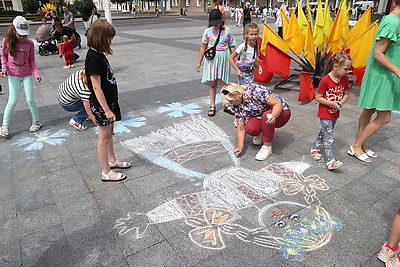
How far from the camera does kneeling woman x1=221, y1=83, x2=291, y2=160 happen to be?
3168 mm

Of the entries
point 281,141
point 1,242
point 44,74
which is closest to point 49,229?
point 1,242

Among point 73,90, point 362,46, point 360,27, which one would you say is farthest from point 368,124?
point 73,90

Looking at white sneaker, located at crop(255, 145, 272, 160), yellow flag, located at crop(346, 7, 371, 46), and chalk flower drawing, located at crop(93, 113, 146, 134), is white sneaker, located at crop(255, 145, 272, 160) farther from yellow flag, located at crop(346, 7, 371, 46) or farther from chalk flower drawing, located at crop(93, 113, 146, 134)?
yellow flag, located at crop(346, 7, 371, 46)

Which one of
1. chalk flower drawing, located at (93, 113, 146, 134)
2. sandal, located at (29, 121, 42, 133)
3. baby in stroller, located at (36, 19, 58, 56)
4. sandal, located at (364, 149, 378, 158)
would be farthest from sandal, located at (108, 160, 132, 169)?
baby in stroller, located at (36, 19, 58, 56)

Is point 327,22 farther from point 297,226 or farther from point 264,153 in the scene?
point 297,226

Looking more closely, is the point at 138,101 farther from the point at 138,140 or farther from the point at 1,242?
the point at 1,242

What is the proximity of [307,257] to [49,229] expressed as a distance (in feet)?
6.46

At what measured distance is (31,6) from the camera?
42.3m

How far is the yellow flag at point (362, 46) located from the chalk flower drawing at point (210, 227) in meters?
4.07

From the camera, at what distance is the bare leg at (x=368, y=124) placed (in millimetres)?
3121

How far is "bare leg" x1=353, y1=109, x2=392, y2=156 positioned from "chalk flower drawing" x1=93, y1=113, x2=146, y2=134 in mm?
2908

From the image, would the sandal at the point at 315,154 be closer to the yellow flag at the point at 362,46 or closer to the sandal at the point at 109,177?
the sandal at the point at 109,177

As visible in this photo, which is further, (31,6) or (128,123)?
(31,6)

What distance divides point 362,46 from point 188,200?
13.9 feet
